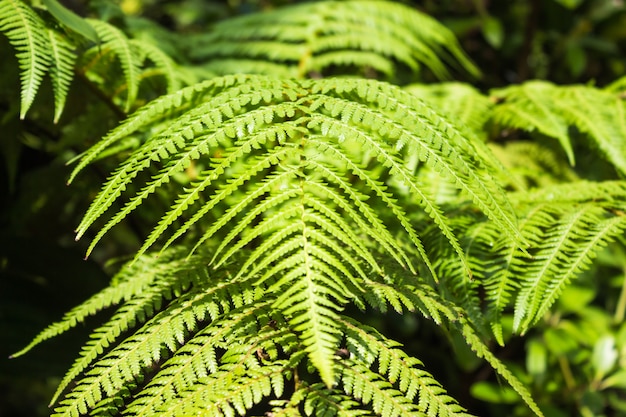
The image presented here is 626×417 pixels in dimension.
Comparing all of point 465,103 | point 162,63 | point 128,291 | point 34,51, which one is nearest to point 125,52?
point 162,63

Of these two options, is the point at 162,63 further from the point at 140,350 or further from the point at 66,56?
the point at 140,350

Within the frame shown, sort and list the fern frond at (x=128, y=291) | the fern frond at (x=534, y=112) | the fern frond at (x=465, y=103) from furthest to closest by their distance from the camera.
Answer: the fern frond at (x=465, y=103), the fern frond at (x=534, y=112), the fern frond at (x=128, y=291)

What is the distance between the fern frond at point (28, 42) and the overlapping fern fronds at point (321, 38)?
2.31 ft

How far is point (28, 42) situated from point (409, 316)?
148 centimetres

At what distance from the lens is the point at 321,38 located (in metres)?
1.83

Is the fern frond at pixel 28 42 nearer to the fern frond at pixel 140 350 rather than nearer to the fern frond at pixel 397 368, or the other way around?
the fern frond at pixel 140 350

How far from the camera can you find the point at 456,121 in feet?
3.61

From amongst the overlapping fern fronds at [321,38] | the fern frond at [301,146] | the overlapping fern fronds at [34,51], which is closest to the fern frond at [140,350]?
the fern frond at [301,146]

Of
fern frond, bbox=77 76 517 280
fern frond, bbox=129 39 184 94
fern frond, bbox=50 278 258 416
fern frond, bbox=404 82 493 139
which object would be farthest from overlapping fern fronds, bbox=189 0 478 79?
fern frond, bbox=50 278 258 416

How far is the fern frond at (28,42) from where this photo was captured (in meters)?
0.98

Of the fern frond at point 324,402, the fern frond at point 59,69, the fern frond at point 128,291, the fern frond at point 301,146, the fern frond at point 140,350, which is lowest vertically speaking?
the fern frond at point 324,402

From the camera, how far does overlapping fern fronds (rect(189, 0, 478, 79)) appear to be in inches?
69.9

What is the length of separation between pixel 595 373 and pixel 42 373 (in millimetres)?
1670

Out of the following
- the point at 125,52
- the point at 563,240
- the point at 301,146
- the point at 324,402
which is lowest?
the point at 324,402
